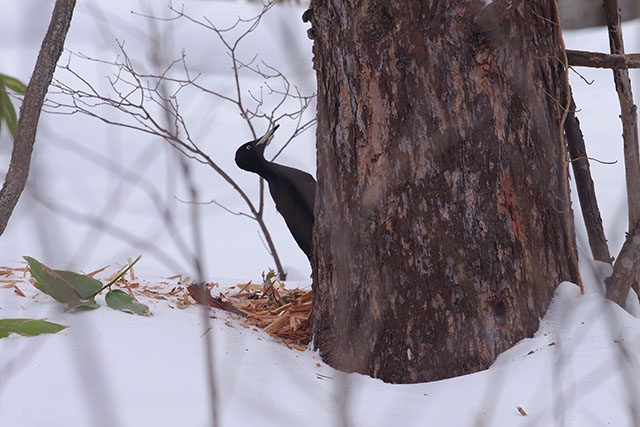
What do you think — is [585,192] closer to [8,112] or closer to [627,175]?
[627,175]

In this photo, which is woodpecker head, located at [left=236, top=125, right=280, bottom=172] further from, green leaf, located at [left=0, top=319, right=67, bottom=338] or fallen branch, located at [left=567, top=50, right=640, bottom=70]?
green leaf, located at [left=0, top=319, right=67, bottom=338]

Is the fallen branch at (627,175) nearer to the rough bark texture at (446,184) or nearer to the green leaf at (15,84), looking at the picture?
the rough bark texture at (446,184)

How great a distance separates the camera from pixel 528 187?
2.30 m

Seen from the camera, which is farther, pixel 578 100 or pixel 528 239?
pixel 578 100

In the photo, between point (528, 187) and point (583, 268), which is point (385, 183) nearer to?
point (528, 187)

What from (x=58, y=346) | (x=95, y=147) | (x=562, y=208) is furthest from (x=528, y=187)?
(x=95, y=147)

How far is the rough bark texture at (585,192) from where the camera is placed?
2.60 meters

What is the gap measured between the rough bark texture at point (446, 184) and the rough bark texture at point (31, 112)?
675 millimetres

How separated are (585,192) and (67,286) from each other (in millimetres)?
1412

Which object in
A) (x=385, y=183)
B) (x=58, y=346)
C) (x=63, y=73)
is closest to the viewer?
(x=58, y=346)

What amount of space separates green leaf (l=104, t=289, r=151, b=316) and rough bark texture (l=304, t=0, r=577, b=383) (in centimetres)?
49

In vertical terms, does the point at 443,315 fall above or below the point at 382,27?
below

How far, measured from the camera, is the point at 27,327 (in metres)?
2.05

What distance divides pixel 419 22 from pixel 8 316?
1185 mm
